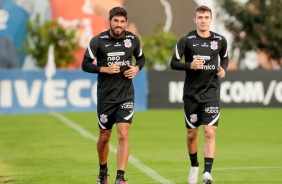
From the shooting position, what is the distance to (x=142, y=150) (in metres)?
17.6

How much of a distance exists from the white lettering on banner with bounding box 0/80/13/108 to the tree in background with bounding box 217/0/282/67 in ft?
57.7

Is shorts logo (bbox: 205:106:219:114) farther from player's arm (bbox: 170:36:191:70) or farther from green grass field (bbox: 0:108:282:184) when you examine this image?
green grass field (bbox: 0:108:282:184)

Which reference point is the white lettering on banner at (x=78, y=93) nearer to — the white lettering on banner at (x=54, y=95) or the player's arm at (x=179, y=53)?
the white lettering on banner at (x=54, y=95)

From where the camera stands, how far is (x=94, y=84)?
3256cm

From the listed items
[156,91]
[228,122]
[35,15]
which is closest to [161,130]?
[228,122]

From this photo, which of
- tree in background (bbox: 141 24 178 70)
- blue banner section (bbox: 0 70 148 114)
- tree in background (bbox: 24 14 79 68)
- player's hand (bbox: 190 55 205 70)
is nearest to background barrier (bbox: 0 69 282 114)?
blue banner section (bbox: 0 70 148 114)

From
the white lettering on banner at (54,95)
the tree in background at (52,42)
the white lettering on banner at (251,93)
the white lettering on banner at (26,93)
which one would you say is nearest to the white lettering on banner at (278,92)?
the white lettering on banner at (251,93)

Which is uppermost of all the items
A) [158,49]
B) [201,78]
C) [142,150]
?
[201,78]

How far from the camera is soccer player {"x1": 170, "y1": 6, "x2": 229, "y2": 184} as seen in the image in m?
12.4

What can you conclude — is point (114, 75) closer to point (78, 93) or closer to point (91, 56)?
point (91, 56)

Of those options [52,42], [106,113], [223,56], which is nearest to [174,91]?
[52,42]

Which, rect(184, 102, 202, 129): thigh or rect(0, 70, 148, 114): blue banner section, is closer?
rect(184, 102, 202, 129): thigh

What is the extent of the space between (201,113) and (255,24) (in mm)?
35352

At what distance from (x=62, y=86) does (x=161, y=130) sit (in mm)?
10187
